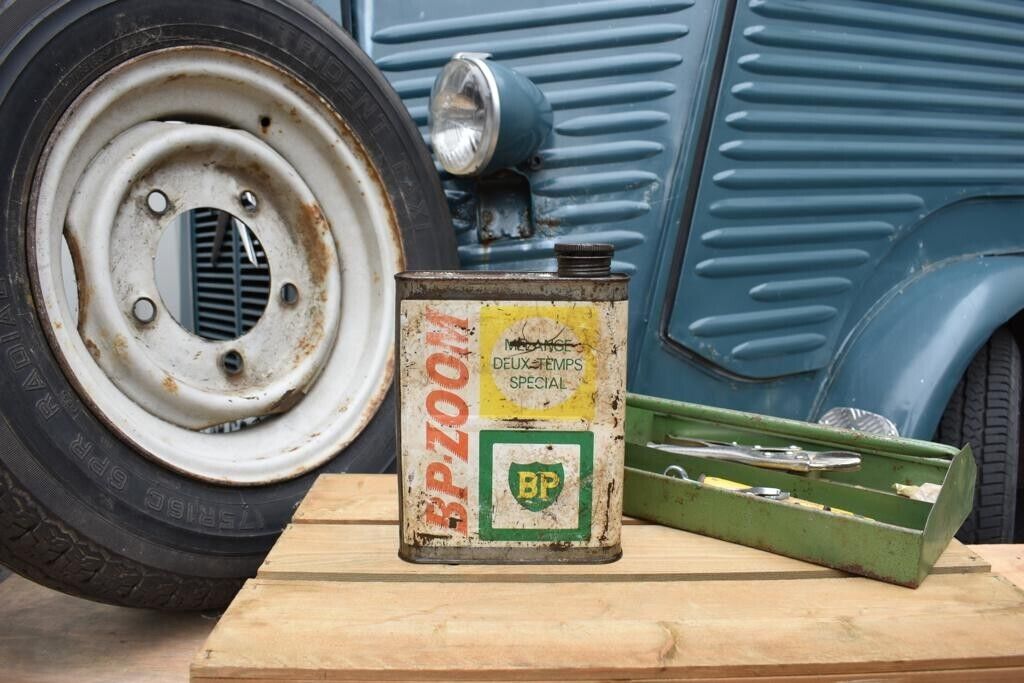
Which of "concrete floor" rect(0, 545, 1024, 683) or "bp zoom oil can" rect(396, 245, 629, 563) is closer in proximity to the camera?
"bp zoom oil can" rect(396, 245, 629, 563)

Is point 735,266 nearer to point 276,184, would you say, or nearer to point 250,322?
point 276,184

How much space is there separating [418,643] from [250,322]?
128 cm

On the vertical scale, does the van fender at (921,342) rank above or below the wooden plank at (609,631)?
above

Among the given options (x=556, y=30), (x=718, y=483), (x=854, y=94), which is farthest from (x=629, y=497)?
(x=854, y=94)

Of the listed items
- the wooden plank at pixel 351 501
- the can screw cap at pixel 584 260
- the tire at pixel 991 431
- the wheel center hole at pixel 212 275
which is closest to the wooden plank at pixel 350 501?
the wooden plank at pixel 351 501

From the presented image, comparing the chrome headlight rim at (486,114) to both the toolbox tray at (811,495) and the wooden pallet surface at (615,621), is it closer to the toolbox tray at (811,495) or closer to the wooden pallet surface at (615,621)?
the toolbox tray at (811,495)

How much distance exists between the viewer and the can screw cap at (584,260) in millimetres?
977

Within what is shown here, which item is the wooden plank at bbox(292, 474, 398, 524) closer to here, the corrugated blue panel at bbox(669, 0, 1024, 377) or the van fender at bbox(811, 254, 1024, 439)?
the corrugated blue panel at bbox(669, 0, 1024, 377)

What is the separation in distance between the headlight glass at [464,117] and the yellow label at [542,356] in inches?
20.9

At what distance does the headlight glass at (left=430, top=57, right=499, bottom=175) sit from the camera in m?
1.39

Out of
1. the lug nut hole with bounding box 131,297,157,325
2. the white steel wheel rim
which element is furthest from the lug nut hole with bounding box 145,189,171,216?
the lug nut hole with bounding box 131,297,157,325

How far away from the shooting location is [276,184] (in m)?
1.49

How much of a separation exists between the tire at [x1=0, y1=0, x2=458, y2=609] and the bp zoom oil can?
0.38 m

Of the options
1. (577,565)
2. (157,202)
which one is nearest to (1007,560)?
(577,565)
